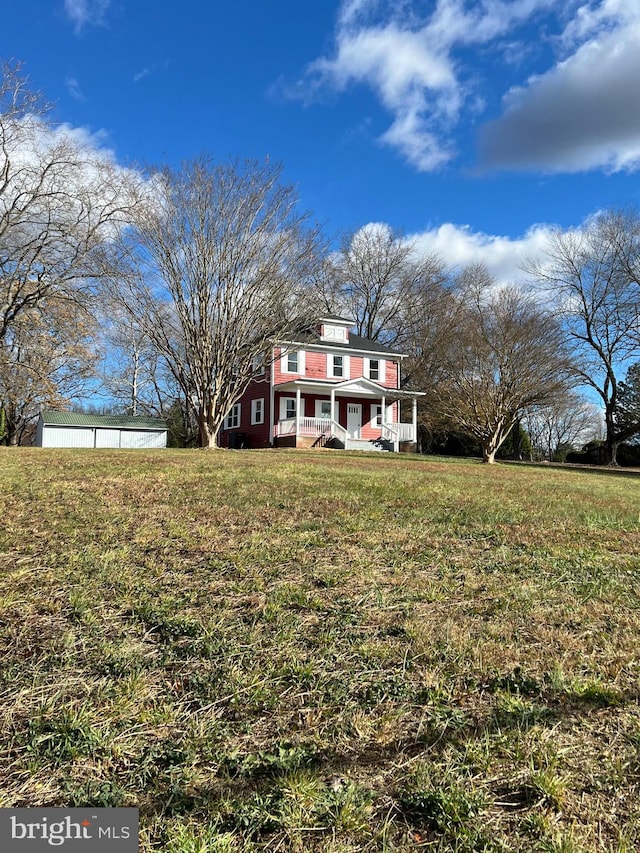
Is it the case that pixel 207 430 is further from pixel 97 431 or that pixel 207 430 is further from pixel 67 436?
pixel 67 436

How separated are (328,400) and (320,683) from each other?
917 inches

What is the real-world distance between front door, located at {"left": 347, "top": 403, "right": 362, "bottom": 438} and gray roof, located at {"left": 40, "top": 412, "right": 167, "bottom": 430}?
1123cm

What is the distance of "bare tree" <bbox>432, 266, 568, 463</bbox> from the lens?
59.3 feet

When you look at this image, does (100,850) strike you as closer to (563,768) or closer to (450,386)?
(563,768)

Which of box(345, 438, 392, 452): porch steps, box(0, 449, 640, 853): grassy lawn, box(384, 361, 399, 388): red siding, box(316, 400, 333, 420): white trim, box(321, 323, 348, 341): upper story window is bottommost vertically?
box(0, 449, 640, 853): grassy lawn

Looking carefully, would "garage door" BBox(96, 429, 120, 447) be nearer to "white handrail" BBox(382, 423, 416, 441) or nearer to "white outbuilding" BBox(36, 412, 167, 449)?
"white outbuilding" BBox(36, 412, 167, 449)

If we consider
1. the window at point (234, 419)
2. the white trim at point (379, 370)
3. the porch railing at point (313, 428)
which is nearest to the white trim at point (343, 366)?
the white trim at point (379, 370)

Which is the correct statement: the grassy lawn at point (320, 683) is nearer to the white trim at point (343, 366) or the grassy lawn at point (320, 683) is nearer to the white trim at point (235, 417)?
the white trim at point (343, 366)

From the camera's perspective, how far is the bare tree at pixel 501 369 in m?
18.1

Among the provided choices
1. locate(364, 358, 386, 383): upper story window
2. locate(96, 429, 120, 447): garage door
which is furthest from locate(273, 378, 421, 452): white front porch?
locate(96, 429, 120, 447): garage door

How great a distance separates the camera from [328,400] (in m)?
25.8

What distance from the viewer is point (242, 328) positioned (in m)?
16.9

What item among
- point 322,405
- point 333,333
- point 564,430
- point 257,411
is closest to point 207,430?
point 257,411

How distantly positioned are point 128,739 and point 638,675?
257 centimetres
